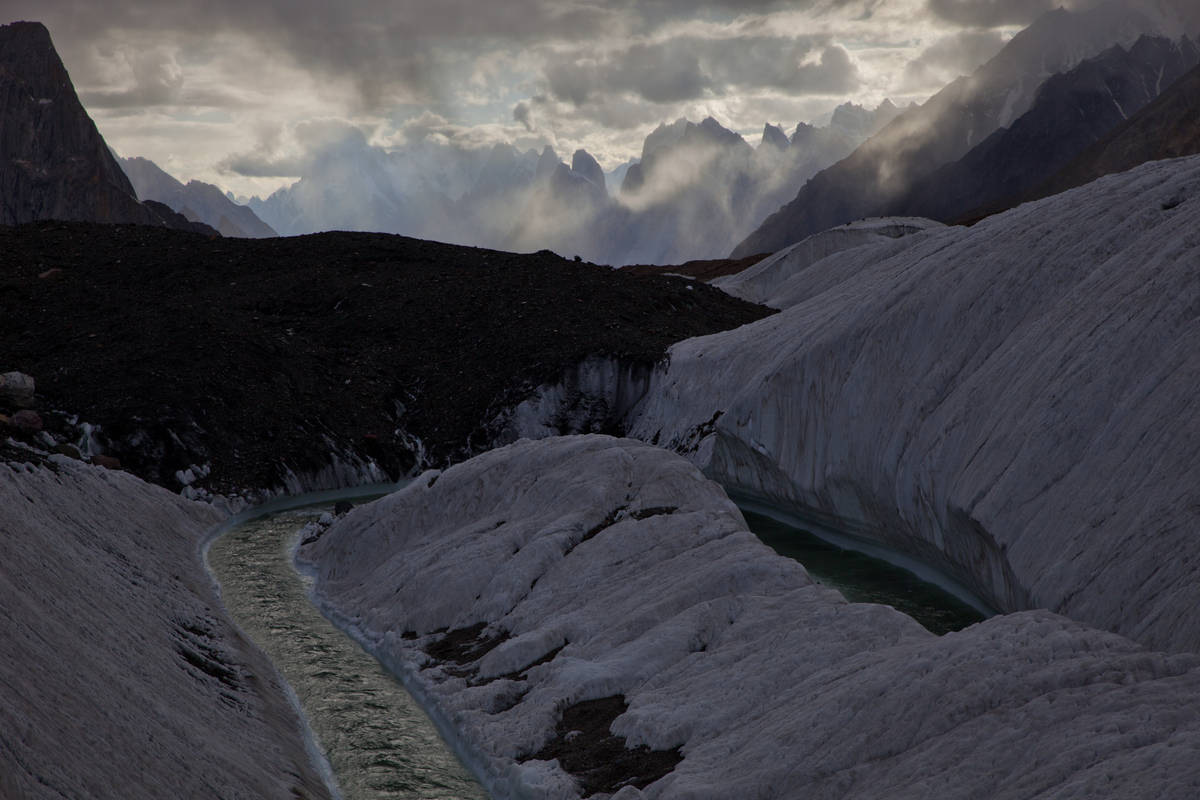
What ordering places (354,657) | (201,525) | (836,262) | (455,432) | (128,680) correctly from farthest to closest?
(836,262)
(455,432)
(201,525)
(354,657)
(128,680)

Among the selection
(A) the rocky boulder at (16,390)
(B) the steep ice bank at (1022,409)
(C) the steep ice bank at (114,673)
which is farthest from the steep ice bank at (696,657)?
(A) the rocky boulder at (16,390)

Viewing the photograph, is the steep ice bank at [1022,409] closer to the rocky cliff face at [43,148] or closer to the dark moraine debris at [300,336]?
the dark moraine debris at [300,336]

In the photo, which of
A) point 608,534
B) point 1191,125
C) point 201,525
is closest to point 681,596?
point 608,534

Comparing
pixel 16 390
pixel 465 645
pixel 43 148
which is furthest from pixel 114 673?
pixel 43 148

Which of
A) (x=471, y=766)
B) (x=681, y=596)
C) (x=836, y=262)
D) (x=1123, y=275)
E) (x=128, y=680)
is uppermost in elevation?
(x=836, y=262)

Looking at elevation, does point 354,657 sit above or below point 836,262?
below

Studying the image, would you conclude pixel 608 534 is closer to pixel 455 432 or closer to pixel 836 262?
pixel 455 432
